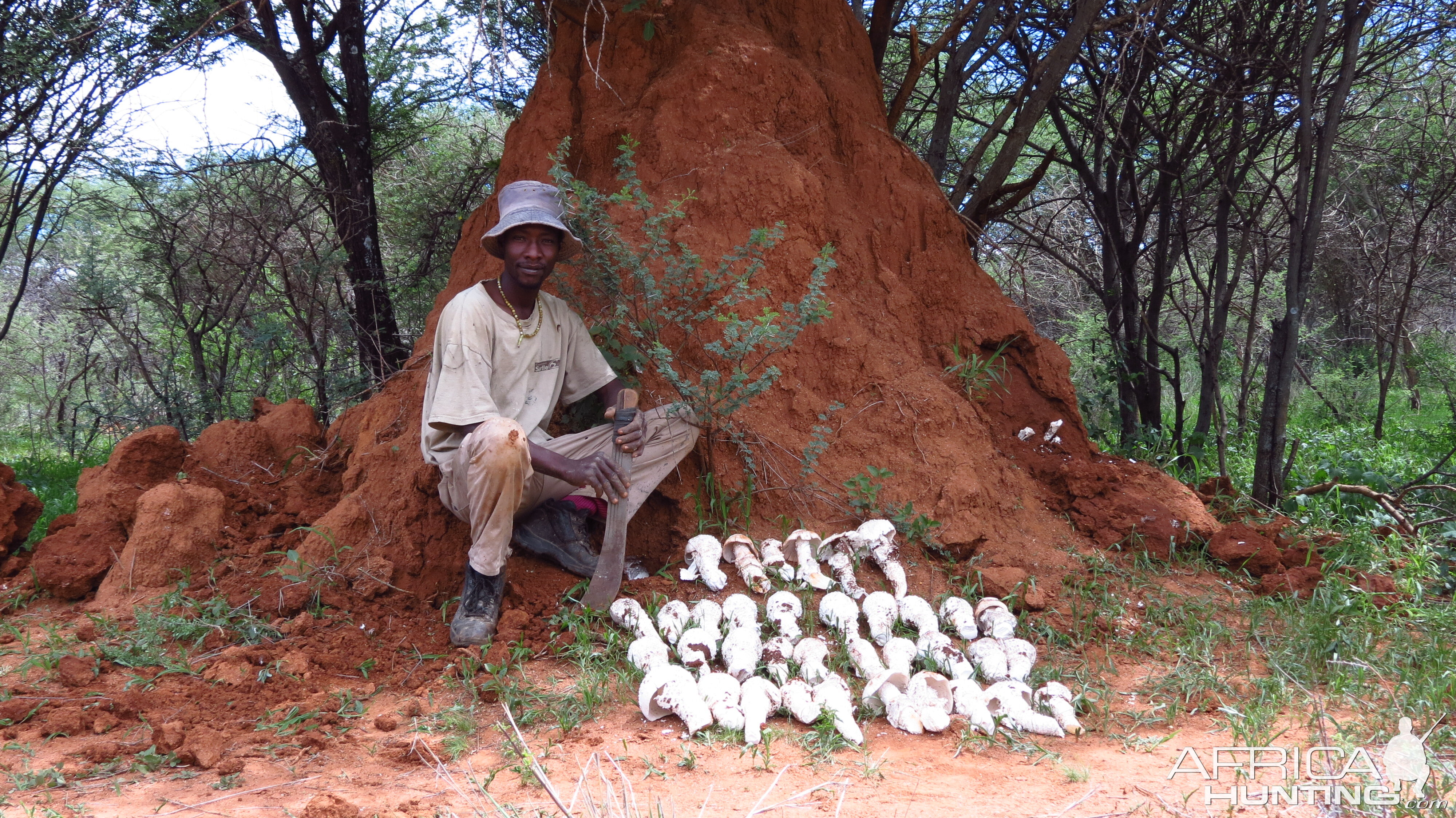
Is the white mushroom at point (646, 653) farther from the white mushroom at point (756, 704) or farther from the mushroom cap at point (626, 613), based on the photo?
the white mushroom at point (756, 704)

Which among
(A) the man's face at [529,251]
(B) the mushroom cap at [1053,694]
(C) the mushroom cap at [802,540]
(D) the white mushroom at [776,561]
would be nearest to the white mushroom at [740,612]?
(D) the white mushroom at [776,561]

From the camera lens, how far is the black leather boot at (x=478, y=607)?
3.61 metres

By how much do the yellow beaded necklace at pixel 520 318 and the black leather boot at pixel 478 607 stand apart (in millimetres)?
895

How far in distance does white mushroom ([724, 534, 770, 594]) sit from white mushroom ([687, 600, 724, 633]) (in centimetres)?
22

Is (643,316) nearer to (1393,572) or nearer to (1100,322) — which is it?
(1393,572)

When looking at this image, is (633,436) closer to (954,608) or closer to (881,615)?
(881,615)

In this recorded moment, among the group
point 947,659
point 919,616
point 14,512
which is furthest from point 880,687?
point 14,512

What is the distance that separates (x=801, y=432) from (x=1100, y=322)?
7442 mm

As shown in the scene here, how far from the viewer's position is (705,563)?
12.7 feet

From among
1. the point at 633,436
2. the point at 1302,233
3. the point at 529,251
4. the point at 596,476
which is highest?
the point at 1302,233

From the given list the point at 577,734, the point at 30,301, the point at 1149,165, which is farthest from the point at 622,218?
the point at 30,301

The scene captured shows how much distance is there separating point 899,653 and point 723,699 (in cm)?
69

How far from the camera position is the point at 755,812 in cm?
247

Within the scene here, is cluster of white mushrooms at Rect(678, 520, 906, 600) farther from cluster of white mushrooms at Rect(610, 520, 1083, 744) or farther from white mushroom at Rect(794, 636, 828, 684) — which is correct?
white mushroom at Rect(794, 636, 828, 684)
